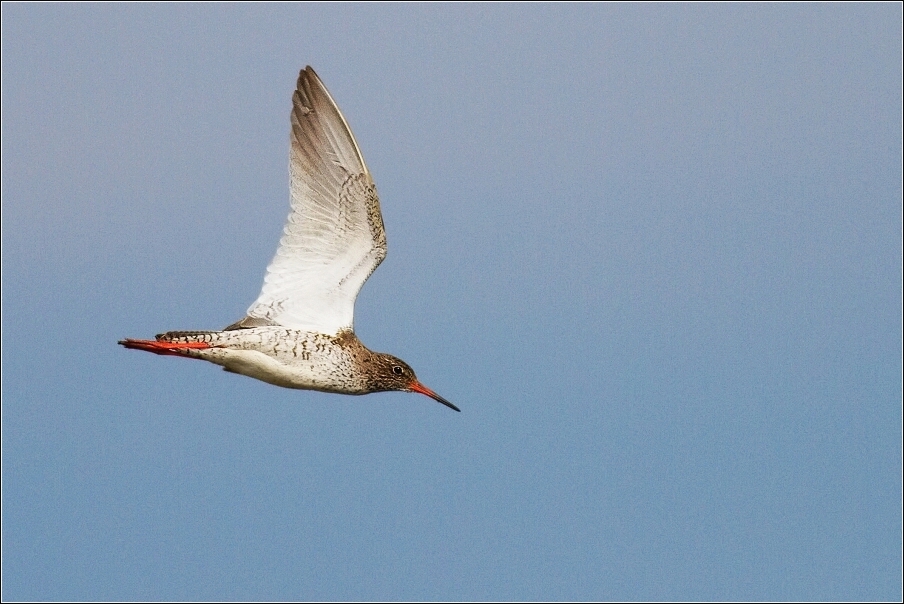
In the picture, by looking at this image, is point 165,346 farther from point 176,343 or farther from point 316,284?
point 316,284

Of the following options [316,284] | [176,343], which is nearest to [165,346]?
[176,343]

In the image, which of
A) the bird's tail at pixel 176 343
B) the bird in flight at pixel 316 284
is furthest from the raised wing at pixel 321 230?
the bird's tail at pixel 176 343

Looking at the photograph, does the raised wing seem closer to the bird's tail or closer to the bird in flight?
the bird in flight

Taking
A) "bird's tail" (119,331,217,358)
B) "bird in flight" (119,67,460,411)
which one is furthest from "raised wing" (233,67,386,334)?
"bird's tail" (119,331,217,358)

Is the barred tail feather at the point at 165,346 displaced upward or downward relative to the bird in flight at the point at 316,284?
downward

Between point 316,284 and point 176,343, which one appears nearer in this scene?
point 176,343

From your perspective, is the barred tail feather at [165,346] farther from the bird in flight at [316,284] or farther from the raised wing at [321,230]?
the raised wing at [321,230]

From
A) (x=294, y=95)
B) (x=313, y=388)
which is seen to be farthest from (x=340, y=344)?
(x=294, y=95)
